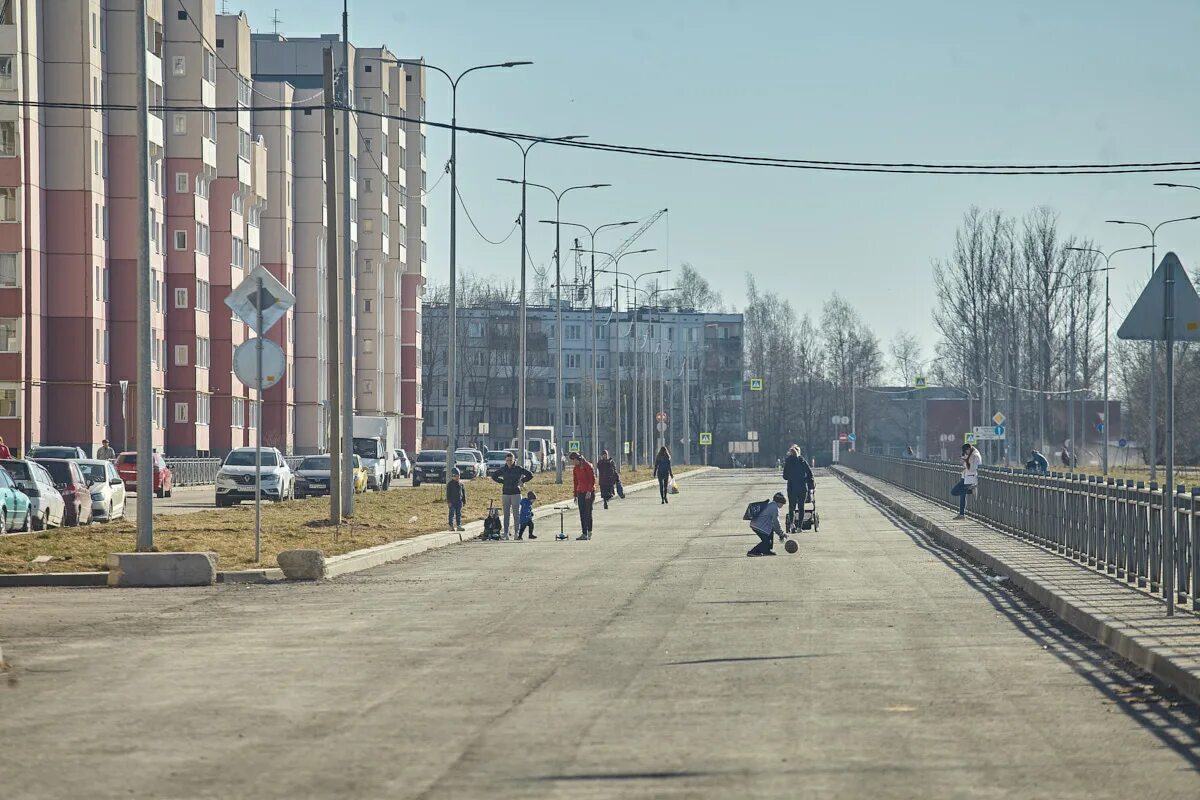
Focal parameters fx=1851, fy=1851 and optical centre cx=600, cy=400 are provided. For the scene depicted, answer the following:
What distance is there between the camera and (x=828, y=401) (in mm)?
180375

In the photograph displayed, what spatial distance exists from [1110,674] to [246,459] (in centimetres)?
4245

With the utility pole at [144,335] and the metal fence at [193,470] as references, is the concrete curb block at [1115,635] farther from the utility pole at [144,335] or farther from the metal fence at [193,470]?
the metal fence at [193,470]

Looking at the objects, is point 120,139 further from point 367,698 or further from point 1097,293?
point 367,698

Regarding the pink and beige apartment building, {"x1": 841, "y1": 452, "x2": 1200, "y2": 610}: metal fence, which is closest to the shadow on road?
{"x1": 841, "y1": 452, "x2": 1200, "y2": 610}: metal fence

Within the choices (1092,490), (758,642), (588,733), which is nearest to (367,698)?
(588,733)

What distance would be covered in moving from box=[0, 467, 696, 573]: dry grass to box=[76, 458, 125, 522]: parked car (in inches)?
71.9

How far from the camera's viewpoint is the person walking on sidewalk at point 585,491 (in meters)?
33.2

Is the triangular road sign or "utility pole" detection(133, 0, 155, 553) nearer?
the triangular road sign

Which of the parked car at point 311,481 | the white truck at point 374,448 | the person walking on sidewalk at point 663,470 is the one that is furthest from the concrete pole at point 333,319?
the white truck at point 374,448

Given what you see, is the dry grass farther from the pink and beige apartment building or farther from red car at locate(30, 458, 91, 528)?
the pink and beige apartment building

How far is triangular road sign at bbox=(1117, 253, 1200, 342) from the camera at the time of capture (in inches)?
619

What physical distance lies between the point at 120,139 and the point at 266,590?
63.2 m

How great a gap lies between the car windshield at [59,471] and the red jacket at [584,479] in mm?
10377

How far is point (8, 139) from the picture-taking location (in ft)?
234
